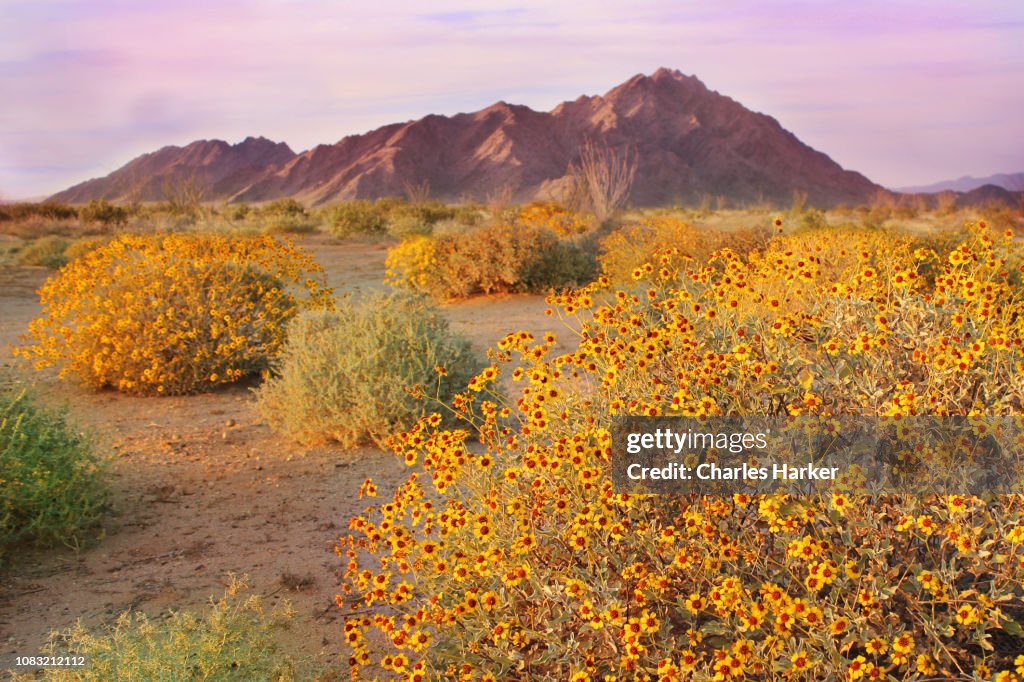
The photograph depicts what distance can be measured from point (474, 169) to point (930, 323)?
348ft

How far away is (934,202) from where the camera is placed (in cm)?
5366

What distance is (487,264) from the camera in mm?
15148

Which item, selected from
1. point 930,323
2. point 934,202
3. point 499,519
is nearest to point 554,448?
point 499,519

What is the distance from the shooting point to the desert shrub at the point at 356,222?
3052 centimetres

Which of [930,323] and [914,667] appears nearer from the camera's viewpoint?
[914,667]

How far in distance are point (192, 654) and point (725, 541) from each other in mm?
2030

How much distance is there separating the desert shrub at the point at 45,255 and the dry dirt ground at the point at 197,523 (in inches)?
522

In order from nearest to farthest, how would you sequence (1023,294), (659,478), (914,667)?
1. (914,667)
2. (659,478)
3. (1023,294)

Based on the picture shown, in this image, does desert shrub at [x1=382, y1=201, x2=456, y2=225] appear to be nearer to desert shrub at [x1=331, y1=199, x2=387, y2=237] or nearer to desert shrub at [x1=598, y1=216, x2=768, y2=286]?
desert shrub at [x1=331, y1=199, x2=387, y2=237]

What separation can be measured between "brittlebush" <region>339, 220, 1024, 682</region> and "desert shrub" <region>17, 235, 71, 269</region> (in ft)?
65.0

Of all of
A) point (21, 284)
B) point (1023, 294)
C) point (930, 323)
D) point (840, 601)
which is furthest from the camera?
point (21, 284)

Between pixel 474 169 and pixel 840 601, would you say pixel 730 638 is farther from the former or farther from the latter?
pixel 474 169

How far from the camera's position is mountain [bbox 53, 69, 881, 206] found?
339 ft

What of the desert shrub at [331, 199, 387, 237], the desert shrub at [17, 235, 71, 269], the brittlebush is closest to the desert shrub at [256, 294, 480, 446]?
the brittlebush
